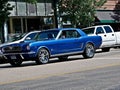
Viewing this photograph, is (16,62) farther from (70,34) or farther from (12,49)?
(70,34)

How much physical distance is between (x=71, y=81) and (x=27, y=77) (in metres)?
2.14

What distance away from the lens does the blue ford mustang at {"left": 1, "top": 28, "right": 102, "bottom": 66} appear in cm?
1964

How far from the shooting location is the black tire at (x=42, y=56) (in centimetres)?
1981

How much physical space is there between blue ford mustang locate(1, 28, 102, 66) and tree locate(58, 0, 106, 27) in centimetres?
1274

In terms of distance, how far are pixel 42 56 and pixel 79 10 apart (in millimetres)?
15919

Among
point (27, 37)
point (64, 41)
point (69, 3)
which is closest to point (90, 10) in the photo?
point (69, 3)

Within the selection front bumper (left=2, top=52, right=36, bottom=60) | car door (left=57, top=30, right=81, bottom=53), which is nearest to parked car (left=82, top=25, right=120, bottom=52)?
car door (left=57, top=30, right=81, bottom=53)

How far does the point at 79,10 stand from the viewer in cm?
3531

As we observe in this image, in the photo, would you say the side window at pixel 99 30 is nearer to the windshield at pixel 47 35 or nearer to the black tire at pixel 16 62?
the windshield at pixel 47 35

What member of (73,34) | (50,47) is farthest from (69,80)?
(73,34)

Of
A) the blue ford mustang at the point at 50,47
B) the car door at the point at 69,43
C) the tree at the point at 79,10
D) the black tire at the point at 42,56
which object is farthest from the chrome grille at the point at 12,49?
the tree at the point at 79,10

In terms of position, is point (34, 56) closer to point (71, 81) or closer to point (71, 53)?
→ point (71, 53)

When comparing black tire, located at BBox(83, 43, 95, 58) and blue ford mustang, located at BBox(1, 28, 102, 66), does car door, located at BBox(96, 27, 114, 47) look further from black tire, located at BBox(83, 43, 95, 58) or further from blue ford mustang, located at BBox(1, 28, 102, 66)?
black tire, located at BBox(83, 43, 95, 58)

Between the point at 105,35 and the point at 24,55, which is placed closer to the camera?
the point at 24,55
